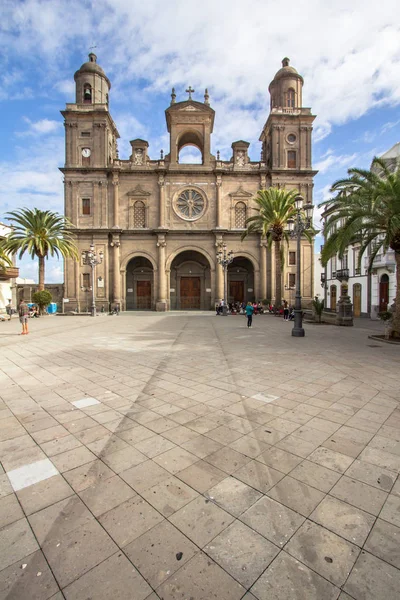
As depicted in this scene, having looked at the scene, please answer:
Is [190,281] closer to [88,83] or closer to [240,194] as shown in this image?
[240,194]

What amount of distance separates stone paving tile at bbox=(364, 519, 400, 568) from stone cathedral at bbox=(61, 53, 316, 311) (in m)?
29.9

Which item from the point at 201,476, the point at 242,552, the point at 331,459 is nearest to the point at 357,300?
the point at 331,459

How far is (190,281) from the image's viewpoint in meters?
35.4

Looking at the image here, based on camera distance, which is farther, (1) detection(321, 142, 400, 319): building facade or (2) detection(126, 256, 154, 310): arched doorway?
(2) detection(126, 256, 154, 310): arched doorway

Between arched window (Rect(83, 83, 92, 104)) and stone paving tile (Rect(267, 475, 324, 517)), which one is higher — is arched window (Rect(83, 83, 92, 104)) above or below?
above

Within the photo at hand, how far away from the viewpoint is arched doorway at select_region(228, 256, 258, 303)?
3534 cm

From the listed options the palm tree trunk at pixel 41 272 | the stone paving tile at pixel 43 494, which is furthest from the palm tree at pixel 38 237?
the stone paving tile at pixel 43 494

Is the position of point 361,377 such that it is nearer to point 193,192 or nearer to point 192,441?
point 192,441

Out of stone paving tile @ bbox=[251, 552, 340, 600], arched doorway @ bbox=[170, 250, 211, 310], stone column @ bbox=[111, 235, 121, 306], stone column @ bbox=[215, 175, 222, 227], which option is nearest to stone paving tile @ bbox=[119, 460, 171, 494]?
stone paving tile @ bbox=[251, 552, 340, 600]

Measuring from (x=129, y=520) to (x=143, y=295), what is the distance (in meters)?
33.6

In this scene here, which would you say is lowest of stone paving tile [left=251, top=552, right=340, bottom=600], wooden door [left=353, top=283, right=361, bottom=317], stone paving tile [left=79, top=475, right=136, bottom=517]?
stone paving tile [left=79, top=475, right=136, bottom=517]

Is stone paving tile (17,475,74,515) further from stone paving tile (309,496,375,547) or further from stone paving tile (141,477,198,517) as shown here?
stone paving tile (309,496,375,547)

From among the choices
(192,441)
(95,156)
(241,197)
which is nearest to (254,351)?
(192,441)

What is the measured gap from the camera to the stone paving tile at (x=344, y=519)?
2.13 meters
